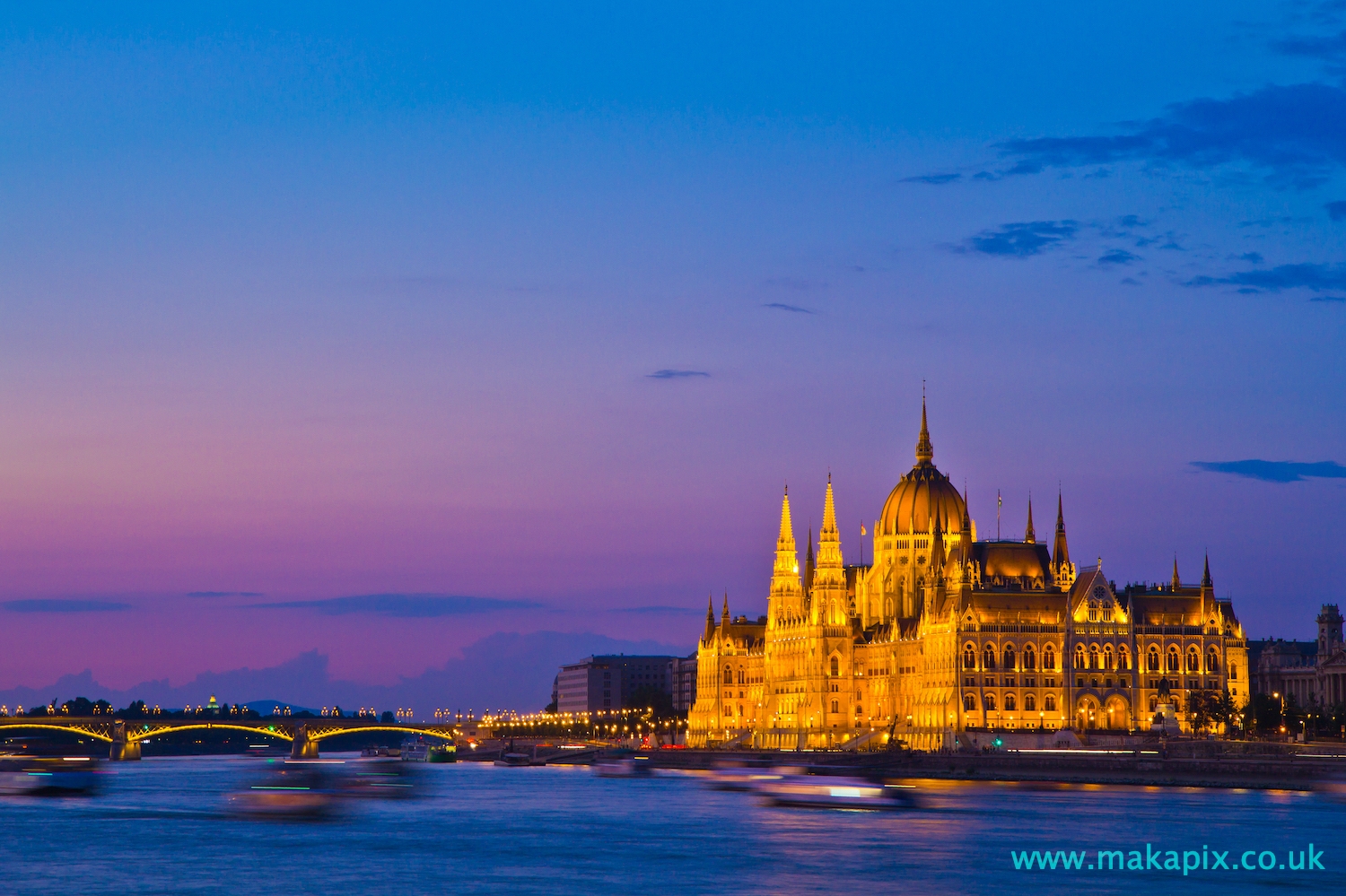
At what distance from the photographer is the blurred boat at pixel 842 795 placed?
4225 inches

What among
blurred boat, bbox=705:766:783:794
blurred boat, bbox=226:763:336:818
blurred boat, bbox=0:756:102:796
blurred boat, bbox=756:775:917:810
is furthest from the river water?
blurred boat, bbox=705:766:783:794

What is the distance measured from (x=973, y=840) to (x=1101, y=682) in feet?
341

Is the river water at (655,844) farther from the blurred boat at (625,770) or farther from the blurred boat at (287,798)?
the blurred boat at (625,770)

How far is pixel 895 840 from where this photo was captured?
8762cm

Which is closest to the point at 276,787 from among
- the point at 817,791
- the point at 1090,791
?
the point at 817,791

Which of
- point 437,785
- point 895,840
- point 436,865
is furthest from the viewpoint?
point 437,785

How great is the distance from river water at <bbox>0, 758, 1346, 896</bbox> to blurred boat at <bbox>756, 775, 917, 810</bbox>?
73 cm

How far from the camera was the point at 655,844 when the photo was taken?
89.6 meters

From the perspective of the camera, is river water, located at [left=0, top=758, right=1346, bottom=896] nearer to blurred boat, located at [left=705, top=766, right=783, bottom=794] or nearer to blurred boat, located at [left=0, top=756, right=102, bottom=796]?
blurred boat, located at [left=0, top=756, right=102, bottom=796]

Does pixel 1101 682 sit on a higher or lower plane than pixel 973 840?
higher

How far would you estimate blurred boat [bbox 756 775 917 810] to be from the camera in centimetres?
10731

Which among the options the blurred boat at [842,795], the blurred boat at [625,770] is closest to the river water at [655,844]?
the blurred boat at [842,795]

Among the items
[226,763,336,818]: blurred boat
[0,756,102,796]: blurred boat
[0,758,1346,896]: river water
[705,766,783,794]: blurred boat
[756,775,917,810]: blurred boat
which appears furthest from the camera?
[705,766,783,794]: blurred boat

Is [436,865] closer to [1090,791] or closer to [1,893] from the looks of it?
[1,893]
